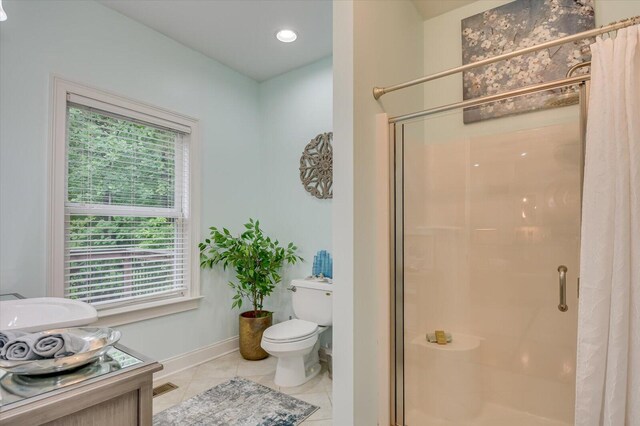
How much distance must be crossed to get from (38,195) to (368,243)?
199cm

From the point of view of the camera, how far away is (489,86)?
78.4 inches

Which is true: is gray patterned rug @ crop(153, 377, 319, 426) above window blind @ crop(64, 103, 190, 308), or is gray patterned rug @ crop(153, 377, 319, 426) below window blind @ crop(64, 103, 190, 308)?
below

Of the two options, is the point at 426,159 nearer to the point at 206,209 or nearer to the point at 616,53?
the point at 616,53

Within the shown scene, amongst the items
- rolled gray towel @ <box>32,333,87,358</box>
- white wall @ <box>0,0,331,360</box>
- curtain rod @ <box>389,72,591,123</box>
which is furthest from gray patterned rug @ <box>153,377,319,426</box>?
curtain rod @ <box>389,72,591,123</box>

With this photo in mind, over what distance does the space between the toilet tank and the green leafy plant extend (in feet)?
1.04

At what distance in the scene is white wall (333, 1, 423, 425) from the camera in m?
1.58

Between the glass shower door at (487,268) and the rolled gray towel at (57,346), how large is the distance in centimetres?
134

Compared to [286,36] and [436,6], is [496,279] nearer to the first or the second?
[436,6]

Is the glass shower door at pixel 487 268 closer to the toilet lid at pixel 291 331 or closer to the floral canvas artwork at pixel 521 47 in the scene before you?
the floral canvas artwork at pixel 521 47

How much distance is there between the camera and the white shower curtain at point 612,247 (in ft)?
3.56

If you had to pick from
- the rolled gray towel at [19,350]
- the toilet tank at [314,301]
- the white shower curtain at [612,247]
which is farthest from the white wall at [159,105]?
the white shower curtain at [612,247]

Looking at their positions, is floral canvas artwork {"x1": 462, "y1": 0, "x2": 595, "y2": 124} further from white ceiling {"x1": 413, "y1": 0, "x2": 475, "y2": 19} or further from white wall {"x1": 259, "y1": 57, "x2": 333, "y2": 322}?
white wall {"x1": 259, "y1": 57, "x2": 333, "y2": 322}

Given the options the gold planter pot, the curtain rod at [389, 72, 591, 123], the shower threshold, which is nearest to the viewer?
the curtain rod at [389, 72, 591, 123]

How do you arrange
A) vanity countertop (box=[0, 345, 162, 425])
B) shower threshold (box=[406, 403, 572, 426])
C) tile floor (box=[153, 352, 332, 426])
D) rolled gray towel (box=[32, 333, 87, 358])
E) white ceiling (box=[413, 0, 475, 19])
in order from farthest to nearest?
tile floor (box=[153, 352, 332, 426]), white ceiling (box=[413, 0, 475, 19]), shower threshold (box=[406, 403, 572, 426]), rolled gray towel (box=[32, 333, 87, 358]), vanity countertop (box=[0, 345, 162, 425])
